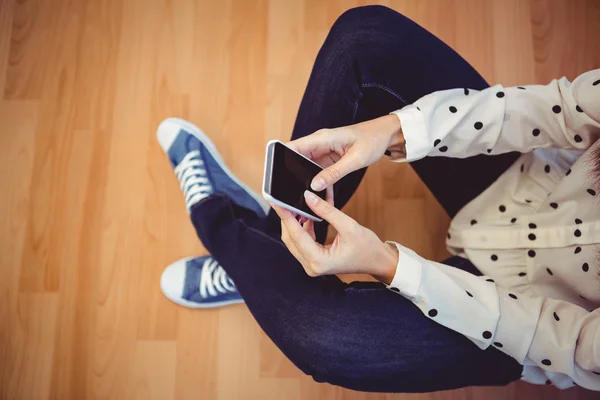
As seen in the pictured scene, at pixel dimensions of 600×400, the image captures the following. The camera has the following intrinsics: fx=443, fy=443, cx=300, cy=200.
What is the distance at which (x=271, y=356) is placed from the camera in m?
1.02

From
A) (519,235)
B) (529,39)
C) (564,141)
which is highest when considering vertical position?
(529,39)

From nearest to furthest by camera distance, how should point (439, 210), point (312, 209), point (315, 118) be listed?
point (312, 209) < point (315, 118) < point (439, 210)

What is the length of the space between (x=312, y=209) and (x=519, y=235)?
1.12 feet

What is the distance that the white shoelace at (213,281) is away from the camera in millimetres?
988

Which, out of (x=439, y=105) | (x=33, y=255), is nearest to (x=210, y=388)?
(x=33, y=255)

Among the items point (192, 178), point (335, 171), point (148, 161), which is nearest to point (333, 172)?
point (335, 171)

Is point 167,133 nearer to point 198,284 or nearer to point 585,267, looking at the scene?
point 198,284

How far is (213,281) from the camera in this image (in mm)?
998

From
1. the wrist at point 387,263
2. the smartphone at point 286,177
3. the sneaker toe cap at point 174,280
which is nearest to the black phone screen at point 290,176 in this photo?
the smartphone at point 286,177

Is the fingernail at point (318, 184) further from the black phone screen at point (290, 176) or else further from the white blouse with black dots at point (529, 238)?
the white blouse with black dots at point (529, 238)

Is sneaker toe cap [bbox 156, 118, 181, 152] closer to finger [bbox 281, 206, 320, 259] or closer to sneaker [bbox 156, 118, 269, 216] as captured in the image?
sneaker [bbox 156, 118, 269, 216]

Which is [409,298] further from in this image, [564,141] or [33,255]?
[33,255]

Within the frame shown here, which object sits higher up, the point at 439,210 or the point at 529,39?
the point at 529,39

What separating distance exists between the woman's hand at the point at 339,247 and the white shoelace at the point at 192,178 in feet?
1.29
